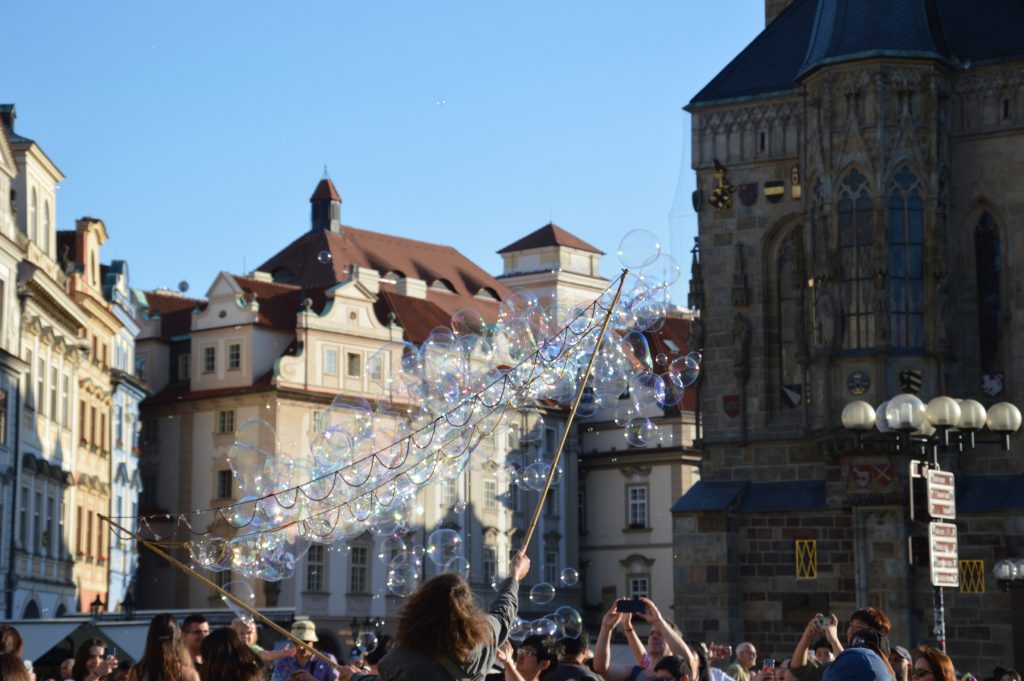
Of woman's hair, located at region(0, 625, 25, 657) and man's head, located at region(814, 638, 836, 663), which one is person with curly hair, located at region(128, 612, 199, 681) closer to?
woman's hair, located at region(0, 625, 25, 657)

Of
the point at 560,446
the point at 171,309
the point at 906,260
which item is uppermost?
the point at 171,309

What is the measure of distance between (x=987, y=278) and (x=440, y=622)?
26828 millimetres

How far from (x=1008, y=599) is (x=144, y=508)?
123ft

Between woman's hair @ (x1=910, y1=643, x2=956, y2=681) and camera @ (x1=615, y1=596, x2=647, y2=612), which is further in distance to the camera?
camera @ (x1=615, y1=596, x2=647, y2=612)

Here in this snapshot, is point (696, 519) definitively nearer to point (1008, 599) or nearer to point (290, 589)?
point (1008, 599)

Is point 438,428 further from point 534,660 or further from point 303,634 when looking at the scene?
point 534,660

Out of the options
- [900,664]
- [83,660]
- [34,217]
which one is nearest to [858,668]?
[900,664]

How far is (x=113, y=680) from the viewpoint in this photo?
40.3ft

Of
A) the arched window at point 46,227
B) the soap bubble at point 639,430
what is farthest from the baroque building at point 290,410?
the soap bubble at point 639,430

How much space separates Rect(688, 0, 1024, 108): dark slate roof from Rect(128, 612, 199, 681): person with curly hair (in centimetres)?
2510

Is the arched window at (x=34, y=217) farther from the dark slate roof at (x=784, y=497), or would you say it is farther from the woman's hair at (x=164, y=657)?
the woman's hair at (x=164, y=657)

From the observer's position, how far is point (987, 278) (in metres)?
32.5

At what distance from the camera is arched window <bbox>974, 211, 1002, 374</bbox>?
106ft

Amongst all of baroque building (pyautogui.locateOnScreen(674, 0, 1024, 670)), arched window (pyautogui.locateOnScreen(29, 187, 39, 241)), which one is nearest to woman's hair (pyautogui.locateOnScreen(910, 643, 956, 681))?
baroque building (pyautogui.locateOnScreen(674, 0, 1024, 670))
